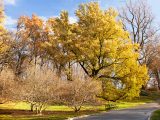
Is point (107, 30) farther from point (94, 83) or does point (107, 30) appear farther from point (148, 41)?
point (148, 41)

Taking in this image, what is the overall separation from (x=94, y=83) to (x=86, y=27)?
33.6 feet

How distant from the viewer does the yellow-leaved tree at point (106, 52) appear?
4297cm

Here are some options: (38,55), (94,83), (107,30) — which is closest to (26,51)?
(38,55)

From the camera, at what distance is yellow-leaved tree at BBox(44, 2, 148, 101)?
42969mm

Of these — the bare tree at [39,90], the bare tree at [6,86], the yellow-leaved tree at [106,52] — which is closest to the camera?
the bare tree at [39,90]

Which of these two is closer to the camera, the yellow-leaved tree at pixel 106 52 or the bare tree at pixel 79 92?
the bare tree at pixel 79 92

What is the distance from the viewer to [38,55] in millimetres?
66188

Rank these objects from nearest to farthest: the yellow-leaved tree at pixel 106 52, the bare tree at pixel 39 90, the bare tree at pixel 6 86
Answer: the bare tree at pixel 39 90 < the bare tree at pixel 6 86 < the yellow-leaved tree at pixel 106 52

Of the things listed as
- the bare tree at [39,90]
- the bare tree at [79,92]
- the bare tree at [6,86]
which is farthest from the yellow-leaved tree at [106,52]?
the bare tree at [6,86]

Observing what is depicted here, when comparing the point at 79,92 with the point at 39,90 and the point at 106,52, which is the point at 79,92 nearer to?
the point at 39,90

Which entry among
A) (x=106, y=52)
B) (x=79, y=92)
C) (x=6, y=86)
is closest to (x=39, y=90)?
(x=79, y=92)

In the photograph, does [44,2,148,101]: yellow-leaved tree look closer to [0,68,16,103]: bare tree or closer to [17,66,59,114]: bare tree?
[17,66,59,114]: bare tree

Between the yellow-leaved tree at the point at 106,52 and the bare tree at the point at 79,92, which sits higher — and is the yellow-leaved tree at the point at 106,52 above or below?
above

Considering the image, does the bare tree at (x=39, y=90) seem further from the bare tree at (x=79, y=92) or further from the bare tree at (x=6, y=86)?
the bare tree at (x=6, y=86)
